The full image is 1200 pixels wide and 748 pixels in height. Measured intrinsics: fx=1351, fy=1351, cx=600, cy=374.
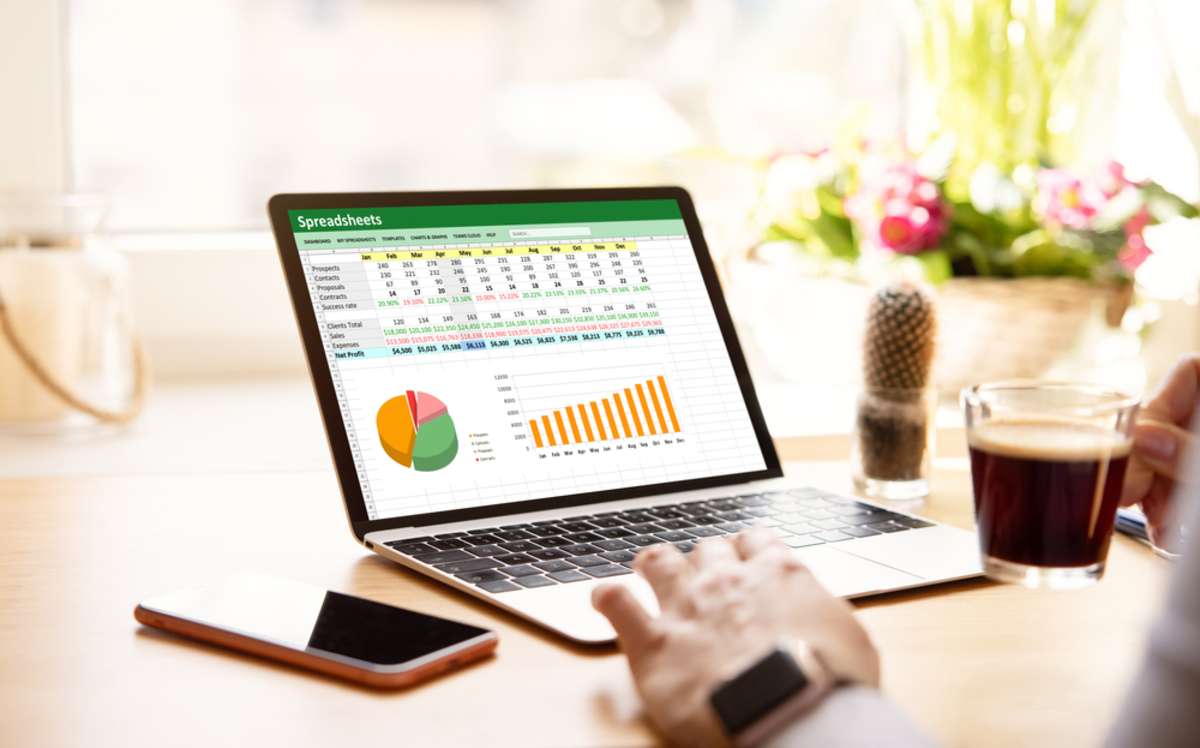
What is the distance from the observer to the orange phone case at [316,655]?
0.65 m

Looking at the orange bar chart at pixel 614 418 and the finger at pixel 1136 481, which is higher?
the orange bar chart at pixel 614 418

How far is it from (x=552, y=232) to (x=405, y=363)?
0.18 meters

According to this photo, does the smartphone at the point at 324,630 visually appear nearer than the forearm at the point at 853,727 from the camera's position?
No

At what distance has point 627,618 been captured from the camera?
656mm

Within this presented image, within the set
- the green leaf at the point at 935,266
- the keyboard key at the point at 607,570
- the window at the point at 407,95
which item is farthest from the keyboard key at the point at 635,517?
the window at the point at 407,95

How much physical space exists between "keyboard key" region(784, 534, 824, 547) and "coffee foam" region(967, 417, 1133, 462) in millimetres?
146

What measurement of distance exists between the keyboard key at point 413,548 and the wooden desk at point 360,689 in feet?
0.04

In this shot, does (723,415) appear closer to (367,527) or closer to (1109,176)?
(367,527)

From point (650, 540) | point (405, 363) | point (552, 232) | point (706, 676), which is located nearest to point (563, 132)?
point (552, 232)

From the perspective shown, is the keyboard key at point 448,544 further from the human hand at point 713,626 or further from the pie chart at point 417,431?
the human hand at point 713,626

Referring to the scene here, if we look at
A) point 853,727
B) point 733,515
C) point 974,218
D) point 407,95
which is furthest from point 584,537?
point 407,95

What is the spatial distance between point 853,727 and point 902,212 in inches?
45.1

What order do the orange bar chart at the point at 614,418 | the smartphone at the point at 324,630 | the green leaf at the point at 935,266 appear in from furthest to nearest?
1. the green leaf at the point at 935,266
2. the orange bar chart at the point at 614,418
3. the smartphone at the point at 324,630

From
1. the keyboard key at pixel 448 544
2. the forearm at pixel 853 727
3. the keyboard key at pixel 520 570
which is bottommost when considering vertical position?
the forearm at pixel 853 727
